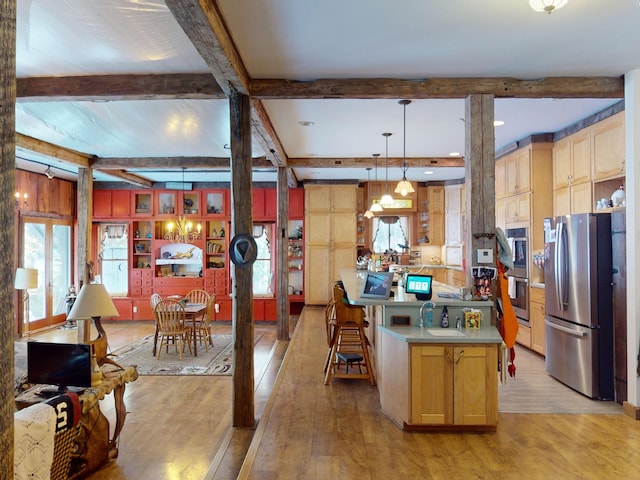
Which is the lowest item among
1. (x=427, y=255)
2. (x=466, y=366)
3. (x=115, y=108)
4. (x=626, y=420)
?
(x=626, y=420)

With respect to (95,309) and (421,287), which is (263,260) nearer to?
(95,309)

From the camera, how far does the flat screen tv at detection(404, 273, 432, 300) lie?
358 centimetres

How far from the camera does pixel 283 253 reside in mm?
6836

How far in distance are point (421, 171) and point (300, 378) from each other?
16.4ft

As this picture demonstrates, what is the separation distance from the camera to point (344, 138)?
5723mm

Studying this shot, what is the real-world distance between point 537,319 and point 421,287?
275cm

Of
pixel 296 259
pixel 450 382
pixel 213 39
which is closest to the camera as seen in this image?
pixel 213 39

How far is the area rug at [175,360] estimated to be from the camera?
5.66m

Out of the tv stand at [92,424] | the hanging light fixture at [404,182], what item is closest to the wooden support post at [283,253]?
the hanging light fixture at [404,182]

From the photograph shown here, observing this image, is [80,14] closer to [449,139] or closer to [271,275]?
[449,139]

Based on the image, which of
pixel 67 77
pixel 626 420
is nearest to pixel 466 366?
pixel 626 420

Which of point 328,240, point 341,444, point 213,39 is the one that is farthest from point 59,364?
point 328,240

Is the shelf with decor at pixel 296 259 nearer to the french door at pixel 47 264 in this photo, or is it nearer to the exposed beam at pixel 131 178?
the exposed beam at pixel 131 178

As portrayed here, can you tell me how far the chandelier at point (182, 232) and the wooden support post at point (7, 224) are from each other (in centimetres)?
812
